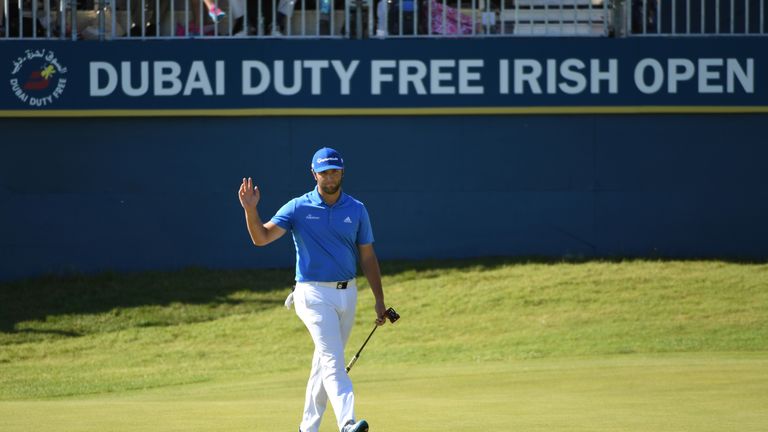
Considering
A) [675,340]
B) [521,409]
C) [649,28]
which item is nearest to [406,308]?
[675,340]

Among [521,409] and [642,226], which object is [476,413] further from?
[642,226]

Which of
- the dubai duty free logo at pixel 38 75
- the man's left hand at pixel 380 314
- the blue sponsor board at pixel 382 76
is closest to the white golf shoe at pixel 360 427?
the man's left hand at pixel 380 314

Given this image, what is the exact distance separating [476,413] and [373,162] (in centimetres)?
919

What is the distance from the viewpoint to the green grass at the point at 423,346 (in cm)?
1020

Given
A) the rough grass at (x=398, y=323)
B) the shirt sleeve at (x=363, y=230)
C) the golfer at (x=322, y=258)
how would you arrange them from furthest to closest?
1. the rough grass at (x=398, y=323)
2. the shirt sleeve at (x=363, y=230)
3. the golfer at (x=322, y=258)

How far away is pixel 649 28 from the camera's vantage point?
61.4 ft

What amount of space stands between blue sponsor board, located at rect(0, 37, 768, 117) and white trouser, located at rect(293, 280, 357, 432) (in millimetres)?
9973

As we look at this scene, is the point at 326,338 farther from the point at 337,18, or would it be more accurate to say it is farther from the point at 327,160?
the point at 337,18

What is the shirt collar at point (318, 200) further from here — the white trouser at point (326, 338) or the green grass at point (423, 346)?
the green grass at point (423, 346)

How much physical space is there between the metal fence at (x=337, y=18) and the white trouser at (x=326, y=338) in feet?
33.5

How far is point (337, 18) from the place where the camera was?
61.2 feet

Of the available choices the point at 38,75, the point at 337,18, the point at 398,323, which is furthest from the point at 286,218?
the point at 38,75

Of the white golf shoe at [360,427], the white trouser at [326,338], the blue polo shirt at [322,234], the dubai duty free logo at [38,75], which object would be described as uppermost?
the dubai duty free logo at [38,75]

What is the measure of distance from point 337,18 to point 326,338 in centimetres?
1096
